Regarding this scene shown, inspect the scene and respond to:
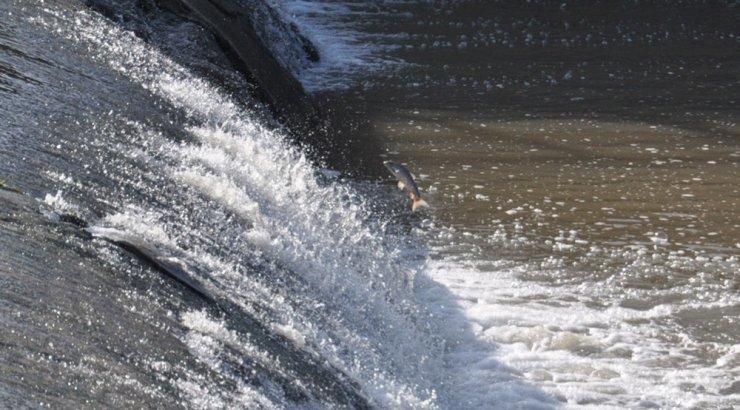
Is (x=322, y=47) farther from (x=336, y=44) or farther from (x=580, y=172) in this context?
(x=580, y=172)

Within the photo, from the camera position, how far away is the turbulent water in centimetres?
338

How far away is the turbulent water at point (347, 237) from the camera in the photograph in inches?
133

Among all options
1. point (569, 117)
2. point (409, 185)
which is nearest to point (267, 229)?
point (409, 185)

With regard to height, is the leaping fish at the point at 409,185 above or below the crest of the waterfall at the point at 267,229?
above

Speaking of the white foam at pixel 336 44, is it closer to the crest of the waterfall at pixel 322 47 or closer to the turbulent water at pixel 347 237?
the crest of the waterfall at pixel 322 47

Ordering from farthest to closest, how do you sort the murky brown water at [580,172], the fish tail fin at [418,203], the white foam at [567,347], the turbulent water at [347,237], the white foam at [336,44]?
the white foam at [336,44], the fish tail fin at [418,203], the murky brown water at [580,172], the white foam at [567,347], the turbulent water at [347,237]

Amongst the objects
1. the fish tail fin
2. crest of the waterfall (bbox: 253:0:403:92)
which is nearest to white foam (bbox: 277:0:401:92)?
crest of the waterfall (bbox: 253:0:403:92)

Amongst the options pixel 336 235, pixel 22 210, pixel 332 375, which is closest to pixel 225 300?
pixel 332 375

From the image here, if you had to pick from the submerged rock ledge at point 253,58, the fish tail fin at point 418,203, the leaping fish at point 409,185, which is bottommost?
the fish tail fin at point 418,203

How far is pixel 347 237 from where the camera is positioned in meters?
5.78

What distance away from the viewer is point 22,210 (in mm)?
3719

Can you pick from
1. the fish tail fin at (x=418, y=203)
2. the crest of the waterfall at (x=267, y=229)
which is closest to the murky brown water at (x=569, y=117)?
the fish tail fin at (x=418, y=203)

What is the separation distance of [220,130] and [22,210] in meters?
2.42

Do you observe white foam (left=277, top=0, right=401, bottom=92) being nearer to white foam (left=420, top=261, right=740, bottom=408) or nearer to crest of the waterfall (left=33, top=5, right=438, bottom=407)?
crest of the waterfall (left=33, top=5, right=438, bottom=407)
